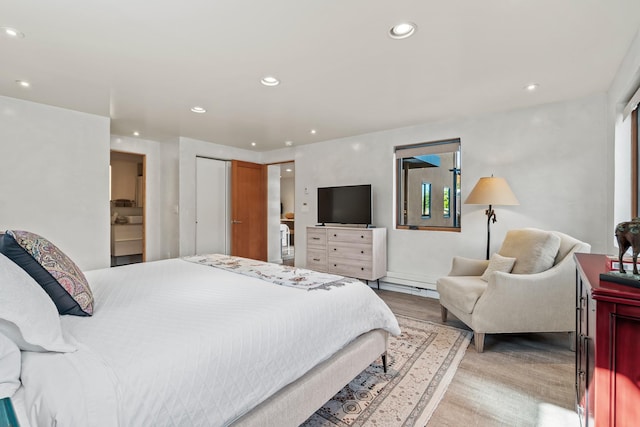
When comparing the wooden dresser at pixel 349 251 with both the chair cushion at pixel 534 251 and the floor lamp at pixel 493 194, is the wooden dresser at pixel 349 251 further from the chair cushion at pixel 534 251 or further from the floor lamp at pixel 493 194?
the chair cushion at pixel 534 251

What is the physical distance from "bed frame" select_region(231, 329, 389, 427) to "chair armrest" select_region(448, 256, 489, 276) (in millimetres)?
1620

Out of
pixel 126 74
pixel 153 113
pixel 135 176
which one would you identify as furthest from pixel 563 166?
pixel 135 176

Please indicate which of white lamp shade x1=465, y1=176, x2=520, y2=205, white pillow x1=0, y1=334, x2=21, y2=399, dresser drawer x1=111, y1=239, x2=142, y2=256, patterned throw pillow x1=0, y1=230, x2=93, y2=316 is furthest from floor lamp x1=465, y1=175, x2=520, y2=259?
dresser drawer x1=111, y1=239, x2=142, y2=256

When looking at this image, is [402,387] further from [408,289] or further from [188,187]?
[188,187]

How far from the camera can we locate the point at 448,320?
322 centimetres

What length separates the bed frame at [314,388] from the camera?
1272 mm

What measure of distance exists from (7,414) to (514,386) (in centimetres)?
Answer: 253

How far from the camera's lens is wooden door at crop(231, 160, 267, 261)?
5570 millimetres

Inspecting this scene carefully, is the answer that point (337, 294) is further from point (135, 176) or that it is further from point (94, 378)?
point (135, 176)

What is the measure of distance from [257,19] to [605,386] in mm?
2346

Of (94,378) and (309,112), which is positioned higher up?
(309,112)

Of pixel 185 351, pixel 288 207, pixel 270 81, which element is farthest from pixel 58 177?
pixel 288 207

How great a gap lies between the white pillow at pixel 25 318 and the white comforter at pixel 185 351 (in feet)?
0.14

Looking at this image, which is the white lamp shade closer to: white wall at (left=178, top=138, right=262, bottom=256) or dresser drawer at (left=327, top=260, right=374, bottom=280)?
dresser drawer at (left=327, top=260, right=374, bottom=280)
